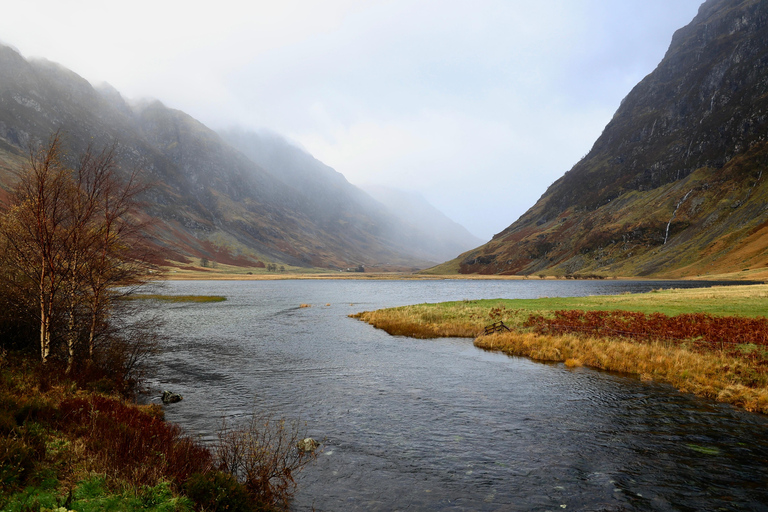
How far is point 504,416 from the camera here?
1800 cm

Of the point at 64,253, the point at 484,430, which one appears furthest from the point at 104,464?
the point at 484,430

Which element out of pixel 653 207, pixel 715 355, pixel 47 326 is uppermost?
pixel 653 207

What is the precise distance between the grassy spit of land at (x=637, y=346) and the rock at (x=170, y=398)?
2473 cm

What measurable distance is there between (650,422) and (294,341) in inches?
1205

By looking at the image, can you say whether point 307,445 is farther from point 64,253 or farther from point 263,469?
point 64,253

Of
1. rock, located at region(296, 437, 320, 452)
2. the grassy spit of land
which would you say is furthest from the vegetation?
the grassy spit of land

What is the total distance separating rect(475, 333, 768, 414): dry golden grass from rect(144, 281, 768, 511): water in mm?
1237

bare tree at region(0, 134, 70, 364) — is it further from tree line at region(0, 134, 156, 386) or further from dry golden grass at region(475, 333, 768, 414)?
dry golden grass at region(475, 333, 768, 414)

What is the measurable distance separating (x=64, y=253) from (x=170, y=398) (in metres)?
8.77

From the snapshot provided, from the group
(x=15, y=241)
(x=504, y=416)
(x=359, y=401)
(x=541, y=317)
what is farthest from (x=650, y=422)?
(x=15, y=241)

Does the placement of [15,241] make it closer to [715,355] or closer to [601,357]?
[601,357]

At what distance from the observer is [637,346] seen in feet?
91.2

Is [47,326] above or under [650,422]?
above

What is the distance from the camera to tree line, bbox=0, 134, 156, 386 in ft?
51.0
